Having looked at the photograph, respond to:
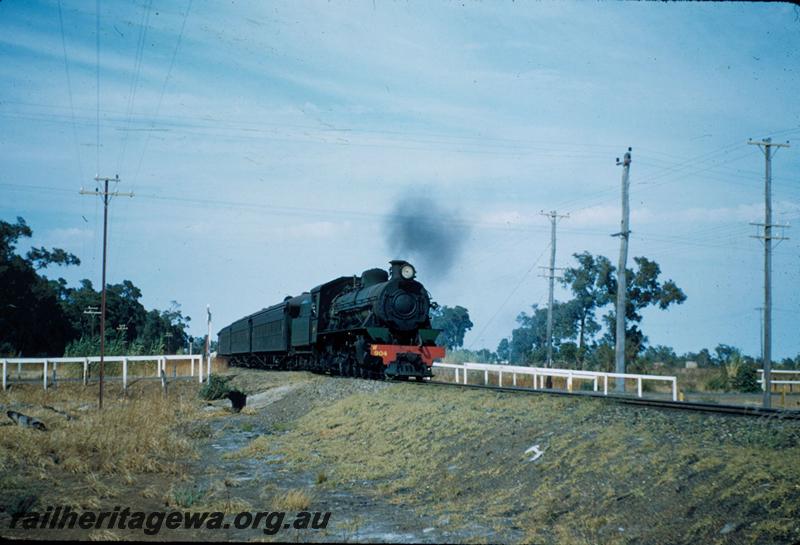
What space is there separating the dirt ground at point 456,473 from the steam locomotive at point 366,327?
5362mm

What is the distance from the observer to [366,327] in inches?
1016

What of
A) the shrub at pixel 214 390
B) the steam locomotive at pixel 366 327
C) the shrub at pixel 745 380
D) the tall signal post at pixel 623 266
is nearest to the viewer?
the steam locomotive at pixel 366 327

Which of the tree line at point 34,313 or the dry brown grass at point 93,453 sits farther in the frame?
the tree line at point 34,313

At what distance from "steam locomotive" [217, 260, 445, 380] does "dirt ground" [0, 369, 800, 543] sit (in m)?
5.36

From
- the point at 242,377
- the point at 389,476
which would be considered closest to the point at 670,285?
the point at 242,377

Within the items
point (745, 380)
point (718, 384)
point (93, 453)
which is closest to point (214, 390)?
point (93, 453)

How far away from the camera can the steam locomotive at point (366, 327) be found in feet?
84.7

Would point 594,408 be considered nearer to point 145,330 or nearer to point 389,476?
point 389,476

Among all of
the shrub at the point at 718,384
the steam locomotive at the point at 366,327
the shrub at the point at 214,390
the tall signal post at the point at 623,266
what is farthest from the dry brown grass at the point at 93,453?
the shrub at the point at 718,384

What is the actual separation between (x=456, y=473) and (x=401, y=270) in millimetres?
14935

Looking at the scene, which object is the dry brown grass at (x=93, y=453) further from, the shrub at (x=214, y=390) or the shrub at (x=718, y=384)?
the shrub at (x=718, y=384)

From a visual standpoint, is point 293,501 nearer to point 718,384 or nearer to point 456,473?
point 456,473

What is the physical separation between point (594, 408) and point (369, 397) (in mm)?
7828

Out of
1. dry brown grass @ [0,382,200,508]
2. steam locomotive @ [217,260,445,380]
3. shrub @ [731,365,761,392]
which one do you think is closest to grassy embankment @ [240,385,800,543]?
dry brown grass @ [0,382,200,508]
